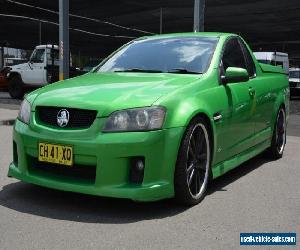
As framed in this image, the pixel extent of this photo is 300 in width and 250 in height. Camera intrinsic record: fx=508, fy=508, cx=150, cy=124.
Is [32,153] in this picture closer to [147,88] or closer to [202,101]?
[147,88]

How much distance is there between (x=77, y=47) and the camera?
1911 inches

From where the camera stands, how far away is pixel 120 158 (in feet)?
12.3

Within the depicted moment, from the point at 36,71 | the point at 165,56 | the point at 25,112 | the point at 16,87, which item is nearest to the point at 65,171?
the point at 25,112

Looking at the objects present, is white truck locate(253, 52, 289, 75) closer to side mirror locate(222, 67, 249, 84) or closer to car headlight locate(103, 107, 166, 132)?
side mirror locate(222, 67, 249, 84)

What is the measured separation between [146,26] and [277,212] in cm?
2889

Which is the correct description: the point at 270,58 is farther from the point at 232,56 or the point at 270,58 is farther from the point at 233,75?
the point at 233,75

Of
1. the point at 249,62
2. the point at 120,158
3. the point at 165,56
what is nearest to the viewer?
the point at 120,158

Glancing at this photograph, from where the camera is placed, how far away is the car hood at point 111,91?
12.8 feet

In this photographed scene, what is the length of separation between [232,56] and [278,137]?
5.69 feet

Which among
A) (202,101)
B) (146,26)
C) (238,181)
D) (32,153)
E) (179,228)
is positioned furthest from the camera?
(146,26)

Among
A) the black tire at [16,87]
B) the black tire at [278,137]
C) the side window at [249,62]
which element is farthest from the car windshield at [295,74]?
the side window at [249,62]

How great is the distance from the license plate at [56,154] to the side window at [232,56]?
187 cm

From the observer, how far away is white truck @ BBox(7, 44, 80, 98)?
59.2 feet

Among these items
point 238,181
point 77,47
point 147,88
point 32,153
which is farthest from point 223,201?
point 77,47
